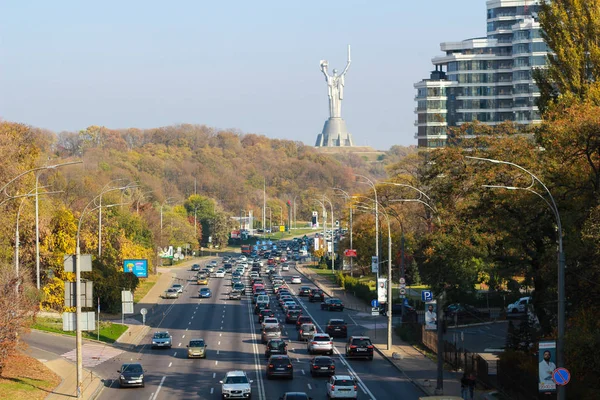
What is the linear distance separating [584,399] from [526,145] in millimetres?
22171

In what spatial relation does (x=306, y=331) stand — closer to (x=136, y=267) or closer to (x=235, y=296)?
(x=136, y=267)

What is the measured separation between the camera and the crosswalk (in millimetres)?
52444

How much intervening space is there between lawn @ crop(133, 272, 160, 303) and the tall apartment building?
49359 mm

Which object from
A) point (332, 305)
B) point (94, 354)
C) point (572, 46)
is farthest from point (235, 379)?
point (332, 305)

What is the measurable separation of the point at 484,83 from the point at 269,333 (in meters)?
90.2

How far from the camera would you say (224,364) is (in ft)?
167

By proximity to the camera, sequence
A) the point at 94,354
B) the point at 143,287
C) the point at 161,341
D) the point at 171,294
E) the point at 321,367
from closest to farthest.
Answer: the point at 321,367
the point at 94,354
the point at 161,341
the point at 171,294
the point at 143,287

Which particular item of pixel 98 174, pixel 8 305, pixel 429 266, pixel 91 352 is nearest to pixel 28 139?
pixel 91 352

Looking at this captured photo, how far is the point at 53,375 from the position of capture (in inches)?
1811

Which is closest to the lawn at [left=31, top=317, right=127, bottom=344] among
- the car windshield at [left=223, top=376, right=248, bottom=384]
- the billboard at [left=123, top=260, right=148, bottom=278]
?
the billboard at [left=123, top=260, right=148, bottom=278]

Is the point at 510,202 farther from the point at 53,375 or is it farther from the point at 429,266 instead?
the point at 53,375

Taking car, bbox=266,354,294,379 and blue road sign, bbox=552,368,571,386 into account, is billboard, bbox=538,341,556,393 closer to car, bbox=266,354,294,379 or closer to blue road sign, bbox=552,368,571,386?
blue road sign, bbox=552,368,571,386

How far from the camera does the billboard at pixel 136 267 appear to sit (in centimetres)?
8481

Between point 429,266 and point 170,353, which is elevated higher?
point 429,266
